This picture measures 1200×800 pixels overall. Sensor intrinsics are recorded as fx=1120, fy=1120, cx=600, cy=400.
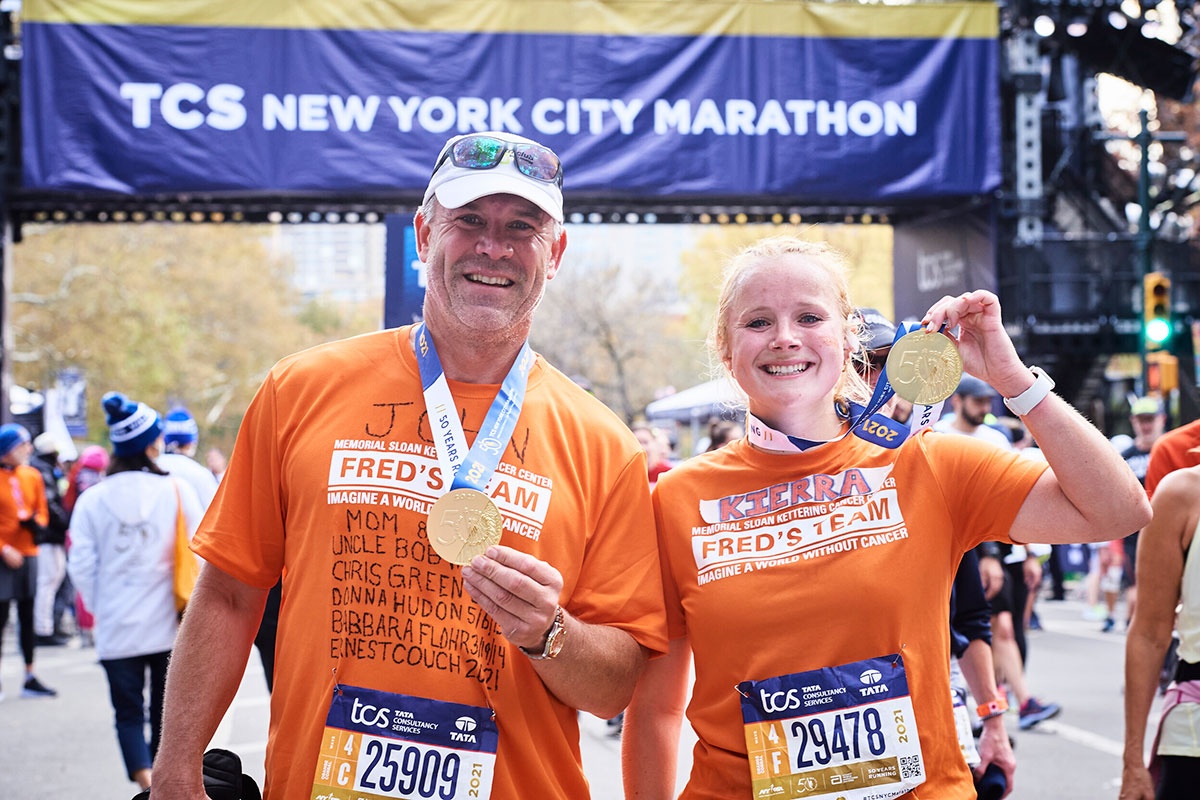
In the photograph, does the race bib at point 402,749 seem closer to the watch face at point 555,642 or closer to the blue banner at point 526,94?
the watch face at point 555,642

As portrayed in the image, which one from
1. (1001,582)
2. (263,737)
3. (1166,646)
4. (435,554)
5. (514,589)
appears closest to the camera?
(514,589)

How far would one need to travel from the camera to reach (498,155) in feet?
8.22

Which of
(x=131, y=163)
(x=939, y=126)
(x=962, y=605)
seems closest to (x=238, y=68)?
(x=131, y=163)

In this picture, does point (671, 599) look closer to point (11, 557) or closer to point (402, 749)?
point (402, 749)

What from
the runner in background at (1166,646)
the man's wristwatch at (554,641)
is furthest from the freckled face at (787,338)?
the runner in background at (1166,646)

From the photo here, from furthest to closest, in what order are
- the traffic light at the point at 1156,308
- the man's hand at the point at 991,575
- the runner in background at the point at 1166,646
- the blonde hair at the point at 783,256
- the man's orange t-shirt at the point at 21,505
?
the traffic light at the point at 1156,308 < the man's orange t-shirt at the point at 21,505 < the man's hand at the point at 991,575 < the runner in background at the point at 1166,646 < the blonde hair at the point at 783,256

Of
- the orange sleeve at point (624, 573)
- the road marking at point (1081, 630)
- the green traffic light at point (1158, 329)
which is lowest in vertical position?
the road marking at point (1081, 630)

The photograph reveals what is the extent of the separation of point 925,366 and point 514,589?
0.99 m

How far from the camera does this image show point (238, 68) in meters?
11.3

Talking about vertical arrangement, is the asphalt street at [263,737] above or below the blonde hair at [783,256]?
below

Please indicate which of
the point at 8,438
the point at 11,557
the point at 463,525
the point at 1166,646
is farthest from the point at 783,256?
the point at 8,438

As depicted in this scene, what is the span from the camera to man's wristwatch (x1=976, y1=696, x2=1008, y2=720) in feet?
12.1

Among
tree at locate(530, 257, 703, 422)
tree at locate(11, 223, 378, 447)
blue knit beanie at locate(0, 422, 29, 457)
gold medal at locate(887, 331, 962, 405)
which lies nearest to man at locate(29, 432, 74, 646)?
blue knit beanie at locate(0, 422, 29, 457)

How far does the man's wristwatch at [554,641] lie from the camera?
2186 millimetres
